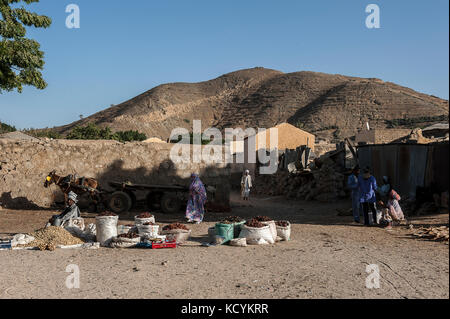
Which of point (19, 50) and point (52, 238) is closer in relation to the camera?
point (52, 238)

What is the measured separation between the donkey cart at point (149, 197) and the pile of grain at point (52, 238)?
4276 millimetres

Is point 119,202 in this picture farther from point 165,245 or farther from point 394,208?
Answer: point 394,208

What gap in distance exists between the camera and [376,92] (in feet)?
220

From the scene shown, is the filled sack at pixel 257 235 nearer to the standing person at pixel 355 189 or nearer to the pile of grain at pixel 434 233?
the pile of grain at pixel 434 233

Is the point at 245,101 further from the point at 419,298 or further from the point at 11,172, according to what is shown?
the point at 419,298

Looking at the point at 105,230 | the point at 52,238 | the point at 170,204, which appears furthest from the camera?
the point at 170,204

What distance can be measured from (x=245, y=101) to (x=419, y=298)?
82584mm

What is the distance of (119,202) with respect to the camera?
12.5 m

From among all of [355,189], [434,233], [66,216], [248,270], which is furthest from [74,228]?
[434,233]

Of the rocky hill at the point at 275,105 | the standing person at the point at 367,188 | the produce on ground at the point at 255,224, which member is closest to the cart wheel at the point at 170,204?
the produce on ground at the point at 255,224

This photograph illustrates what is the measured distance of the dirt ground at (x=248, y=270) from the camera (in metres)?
4.98

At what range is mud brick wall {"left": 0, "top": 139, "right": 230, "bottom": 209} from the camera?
43.3 ft

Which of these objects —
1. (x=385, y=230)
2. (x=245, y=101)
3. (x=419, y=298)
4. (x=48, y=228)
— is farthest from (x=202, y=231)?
(x=245, y=101)

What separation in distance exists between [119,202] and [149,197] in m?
0.98
